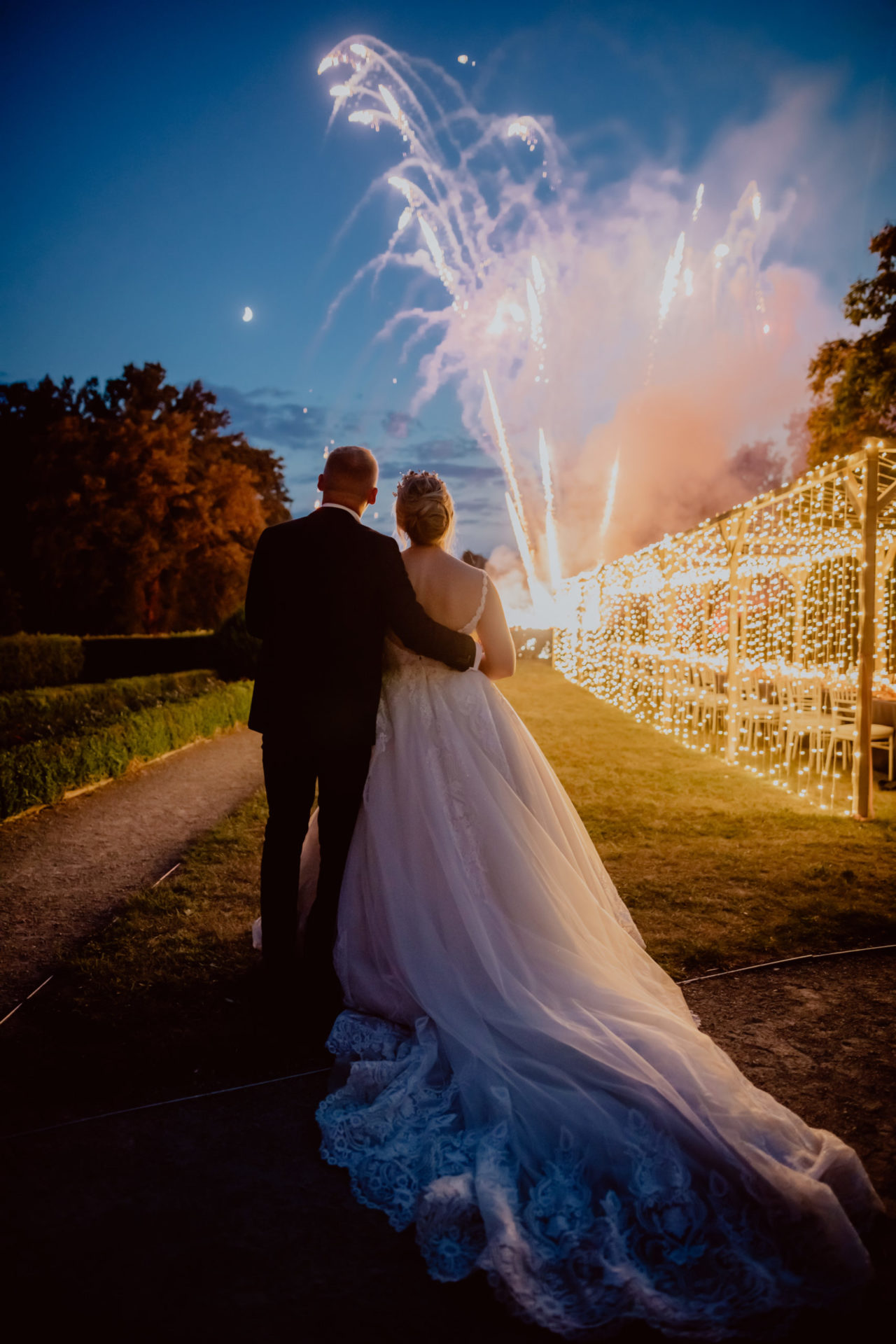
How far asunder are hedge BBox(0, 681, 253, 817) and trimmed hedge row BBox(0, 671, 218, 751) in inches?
9.9

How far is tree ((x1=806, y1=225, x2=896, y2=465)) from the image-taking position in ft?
52.5

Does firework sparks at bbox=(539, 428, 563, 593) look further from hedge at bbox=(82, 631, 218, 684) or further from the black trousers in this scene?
the black trousers

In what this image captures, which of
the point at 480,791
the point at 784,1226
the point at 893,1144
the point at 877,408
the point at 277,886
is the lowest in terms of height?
the point at 893,1144

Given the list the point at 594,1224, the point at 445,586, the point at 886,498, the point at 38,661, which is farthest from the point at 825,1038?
the point at 38,661

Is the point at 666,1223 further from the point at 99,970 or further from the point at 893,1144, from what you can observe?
the point at 99,970

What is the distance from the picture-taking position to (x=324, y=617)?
2.73m

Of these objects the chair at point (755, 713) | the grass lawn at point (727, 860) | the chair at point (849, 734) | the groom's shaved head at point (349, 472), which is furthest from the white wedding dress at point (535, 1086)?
the chair at point (755, 713)

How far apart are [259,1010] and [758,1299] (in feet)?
6.27

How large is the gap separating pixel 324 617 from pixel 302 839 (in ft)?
2.72

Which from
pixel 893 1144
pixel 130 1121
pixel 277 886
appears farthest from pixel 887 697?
pixel 130 1121

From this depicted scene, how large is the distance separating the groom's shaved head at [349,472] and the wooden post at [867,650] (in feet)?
16.0

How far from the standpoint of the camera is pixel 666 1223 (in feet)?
5.67

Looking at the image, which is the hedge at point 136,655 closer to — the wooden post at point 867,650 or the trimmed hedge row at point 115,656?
the trimmed hedge row at point 115,656

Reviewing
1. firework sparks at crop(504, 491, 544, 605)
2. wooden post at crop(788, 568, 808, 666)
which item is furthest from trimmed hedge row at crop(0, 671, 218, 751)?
firework sparks at crop(504, 491, 544, 605)
